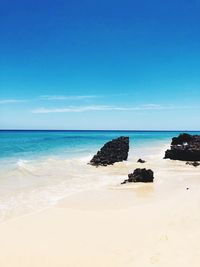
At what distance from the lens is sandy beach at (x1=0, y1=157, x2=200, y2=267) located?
26.4 feet

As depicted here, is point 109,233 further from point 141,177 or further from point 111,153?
point 111,153

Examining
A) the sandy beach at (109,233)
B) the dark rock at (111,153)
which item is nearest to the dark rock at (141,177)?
the sandy beach at (109,233)

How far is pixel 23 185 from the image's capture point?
18297 millimetres

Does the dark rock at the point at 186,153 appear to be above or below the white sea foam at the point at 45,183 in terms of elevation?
above

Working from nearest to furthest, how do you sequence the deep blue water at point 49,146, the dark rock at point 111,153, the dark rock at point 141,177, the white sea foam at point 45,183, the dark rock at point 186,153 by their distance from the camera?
the white sea foam at point 45,183, the dark rock at point 141,177, the dark rock at point 111,153, the dark rock at point 186,153, the deep blue water at point 49,146

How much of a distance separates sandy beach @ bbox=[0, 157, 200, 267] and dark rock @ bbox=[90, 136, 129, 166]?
12.8 m

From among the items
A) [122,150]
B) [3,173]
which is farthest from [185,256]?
[122,150]

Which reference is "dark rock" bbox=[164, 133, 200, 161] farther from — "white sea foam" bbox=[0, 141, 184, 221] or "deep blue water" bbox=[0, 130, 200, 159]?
"deep blue water" bbox=[0, 130, 200, 159]

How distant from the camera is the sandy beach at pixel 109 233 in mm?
8032

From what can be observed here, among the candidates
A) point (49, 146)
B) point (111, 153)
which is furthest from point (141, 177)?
point (49, 146)

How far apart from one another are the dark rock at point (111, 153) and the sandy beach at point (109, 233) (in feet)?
42.1

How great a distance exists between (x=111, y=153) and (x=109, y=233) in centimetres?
2042

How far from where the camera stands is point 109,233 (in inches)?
389

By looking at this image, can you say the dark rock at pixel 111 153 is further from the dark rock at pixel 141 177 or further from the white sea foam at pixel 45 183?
the dark rock at pixel 141 177
